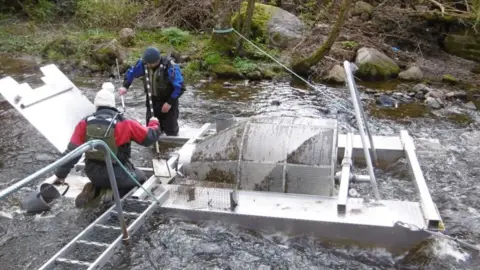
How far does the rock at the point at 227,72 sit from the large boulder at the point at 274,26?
2.15 meters

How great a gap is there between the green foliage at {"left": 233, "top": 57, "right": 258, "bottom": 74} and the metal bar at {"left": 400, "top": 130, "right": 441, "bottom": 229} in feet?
21.1

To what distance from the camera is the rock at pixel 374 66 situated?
12.8 meters

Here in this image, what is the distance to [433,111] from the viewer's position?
1039cm

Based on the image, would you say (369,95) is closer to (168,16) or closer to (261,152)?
(261,152)

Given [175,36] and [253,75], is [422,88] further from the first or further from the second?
[175,36]

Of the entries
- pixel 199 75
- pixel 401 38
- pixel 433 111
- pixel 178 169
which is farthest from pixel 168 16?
pixel 178 169

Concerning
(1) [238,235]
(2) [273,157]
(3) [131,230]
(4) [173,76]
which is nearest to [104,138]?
(3) [131,230]

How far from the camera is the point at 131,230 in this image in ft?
16.8

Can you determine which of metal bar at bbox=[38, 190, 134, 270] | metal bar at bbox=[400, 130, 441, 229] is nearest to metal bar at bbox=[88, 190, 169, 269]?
metal bar at bbox=[38, 190, 134, 270]

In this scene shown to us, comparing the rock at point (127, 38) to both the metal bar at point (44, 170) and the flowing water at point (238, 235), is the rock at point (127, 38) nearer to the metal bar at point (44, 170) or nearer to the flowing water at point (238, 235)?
the flowing water at point (238, 235)

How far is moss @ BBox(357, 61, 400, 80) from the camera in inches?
503

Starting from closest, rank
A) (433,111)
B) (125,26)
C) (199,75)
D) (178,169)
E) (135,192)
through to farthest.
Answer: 1. (135,192)
2. (178,169)
3. (433,111)
4. (199,75)
5. (125,26)

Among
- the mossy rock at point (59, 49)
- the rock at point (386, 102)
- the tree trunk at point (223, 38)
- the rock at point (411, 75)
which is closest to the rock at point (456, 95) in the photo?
the rock at point (386, 102)

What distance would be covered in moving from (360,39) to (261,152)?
33.3 feet
